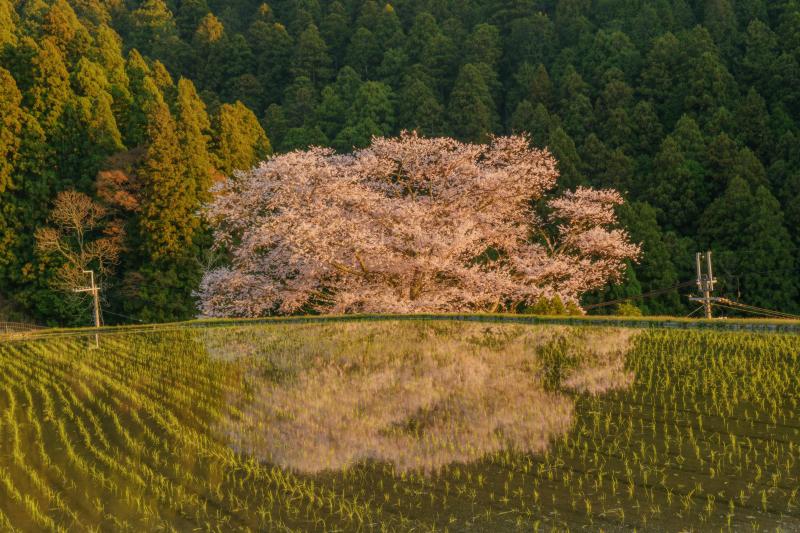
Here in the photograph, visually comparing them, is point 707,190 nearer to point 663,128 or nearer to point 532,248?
point 663,128

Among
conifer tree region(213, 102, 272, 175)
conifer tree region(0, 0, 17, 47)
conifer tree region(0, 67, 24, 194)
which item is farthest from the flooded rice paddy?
conifer tree region(0, 0, 17, 47)

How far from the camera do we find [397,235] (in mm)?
30078

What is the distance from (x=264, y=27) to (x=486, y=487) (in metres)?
84.0

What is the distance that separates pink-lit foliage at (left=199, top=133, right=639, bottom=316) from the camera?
2970 centimetres

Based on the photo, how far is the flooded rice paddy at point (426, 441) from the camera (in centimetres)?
770

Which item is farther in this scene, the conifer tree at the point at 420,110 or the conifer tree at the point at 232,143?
the conifer tree at the point at 420,110

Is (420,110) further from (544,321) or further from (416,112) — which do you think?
(544,321)

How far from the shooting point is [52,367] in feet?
70.0

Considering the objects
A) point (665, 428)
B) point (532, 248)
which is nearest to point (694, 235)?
point (532, 248)

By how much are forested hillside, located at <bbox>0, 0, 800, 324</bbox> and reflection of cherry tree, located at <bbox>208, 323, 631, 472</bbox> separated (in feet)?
98.8

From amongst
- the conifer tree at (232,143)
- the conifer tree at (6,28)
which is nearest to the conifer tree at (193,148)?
the conifer tree at (232,143)

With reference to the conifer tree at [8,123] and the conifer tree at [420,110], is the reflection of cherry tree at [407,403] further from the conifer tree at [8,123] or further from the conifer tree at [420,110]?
the conifer tree at [420,110]

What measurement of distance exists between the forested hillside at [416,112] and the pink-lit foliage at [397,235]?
1569 centimetres

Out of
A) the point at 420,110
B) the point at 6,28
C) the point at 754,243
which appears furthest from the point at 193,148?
the point at 754,243
